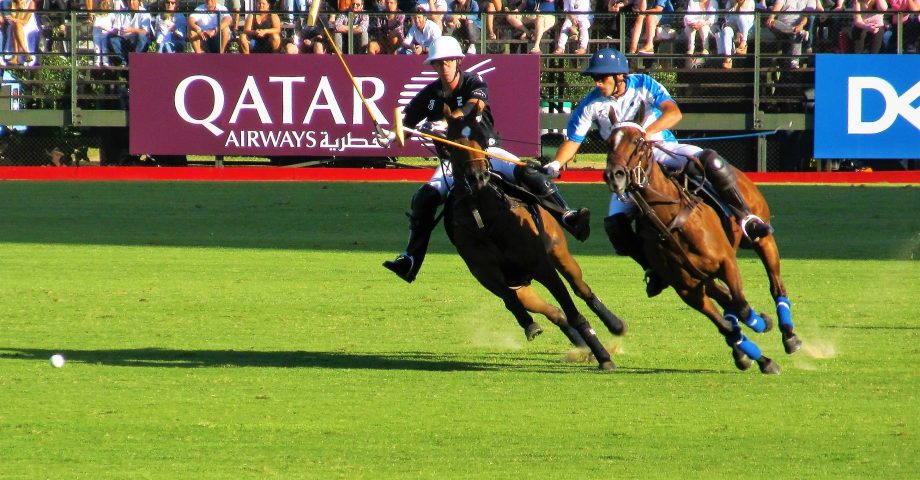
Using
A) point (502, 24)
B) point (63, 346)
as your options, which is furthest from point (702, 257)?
point (502, 24)

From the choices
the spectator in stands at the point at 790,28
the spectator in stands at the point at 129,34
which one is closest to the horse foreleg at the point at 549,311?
the spectator in stands at the point at 790,28

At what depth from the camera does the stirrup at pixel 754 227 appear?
9.56 metres

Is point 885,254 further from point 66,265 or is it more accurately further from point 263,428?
point 263,428

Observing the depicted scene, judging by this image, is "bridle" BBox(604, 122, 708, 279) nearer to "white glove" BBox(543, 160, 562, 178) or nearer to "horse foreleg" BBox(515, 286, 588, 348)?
"white glove" BBox(543, 160, 562, 178)

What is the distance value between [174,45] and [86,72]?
5.32ft

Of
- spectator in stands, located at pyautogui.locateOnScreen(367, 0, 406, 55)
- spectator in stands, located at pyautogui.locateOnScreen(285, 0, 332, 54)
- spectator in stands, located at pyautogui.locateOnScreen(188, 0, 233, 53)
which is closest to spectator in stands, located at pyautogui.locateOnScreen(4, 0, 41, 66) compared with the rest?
spectator in stands, located at pyautogui.locateOnScreen(188, 0, 233, 53)

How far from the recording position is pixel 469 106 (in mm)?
9375

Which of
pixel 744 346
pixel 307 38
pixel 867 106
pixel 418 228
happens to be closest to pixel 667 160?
pixel 744 346

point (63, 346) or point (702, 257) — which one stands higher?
point (702, 257)

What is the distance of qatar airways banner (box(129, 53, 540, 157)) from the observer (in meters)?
23.1

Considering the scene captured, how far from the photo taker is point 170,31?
24.1 metres

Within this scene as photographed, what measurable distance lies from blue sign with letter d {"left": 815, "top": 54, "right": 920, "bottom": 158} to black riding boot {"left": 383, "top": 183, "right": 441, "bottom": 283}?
13.8 m

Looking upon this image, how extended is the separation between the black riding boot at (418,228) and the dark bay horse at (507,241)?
0.56 metres

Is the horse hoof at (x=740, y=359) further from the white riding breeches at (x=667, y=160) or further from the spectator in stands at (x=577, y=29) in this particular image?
the spectator in stands at (x=577, y=29)
